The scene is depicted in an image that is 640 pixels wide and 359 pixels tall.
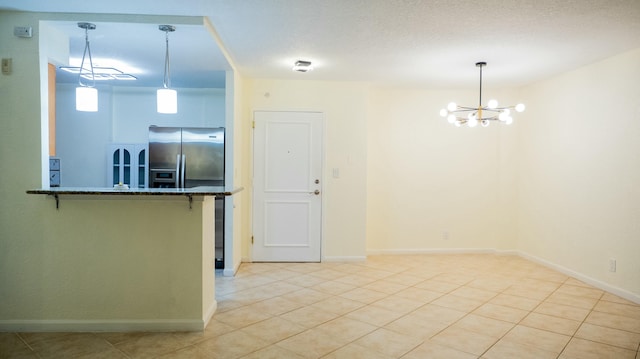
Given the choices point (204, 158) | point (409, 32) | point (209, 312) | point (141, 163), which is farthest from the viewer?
point (141, 163)

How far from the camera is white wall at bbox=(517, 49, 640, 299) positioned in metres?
3.92

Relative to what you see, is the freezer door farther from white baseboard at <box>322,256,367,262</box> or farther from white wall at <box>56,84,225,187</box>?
white baseboard at <box>322,256,367,262</box>

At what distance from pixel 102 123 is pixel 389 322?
487cm

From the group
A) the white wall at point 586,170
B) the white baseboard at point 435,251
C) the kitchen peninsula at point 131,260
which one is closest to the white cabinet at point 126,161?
the kitchen peninsula at point 131,260

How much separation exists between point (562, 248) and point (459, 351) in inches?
113

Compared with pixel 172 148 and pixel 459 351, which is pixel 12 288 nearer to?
pixel 172 148

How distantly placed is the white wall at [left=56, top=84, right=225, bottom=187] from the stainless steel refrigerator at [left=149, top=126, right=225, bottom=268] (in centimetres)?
84

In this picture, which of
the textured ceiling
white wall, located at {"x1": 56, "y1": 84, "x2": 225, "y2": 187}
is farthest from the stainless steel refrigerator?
the textured ceiling

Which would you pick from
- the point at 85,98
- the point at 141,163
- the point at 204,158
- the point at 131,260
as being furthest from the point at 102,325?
the point at 141,163

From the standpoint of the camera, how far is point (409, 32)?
134 inches

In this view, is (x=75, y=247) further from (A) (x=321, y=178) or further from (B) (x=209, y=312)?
(A) (x=321, y=178)

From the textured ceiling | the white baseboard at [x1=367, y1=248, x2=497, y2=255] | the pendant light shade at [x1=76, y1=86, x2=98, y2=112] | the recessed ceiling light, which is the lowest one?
the white baseboard at [x1=367, y1=248, x2=497, y2=255]

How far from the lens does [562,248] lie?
484cm

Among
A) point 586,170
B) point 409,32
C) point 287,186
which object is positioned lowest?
point 287,186
